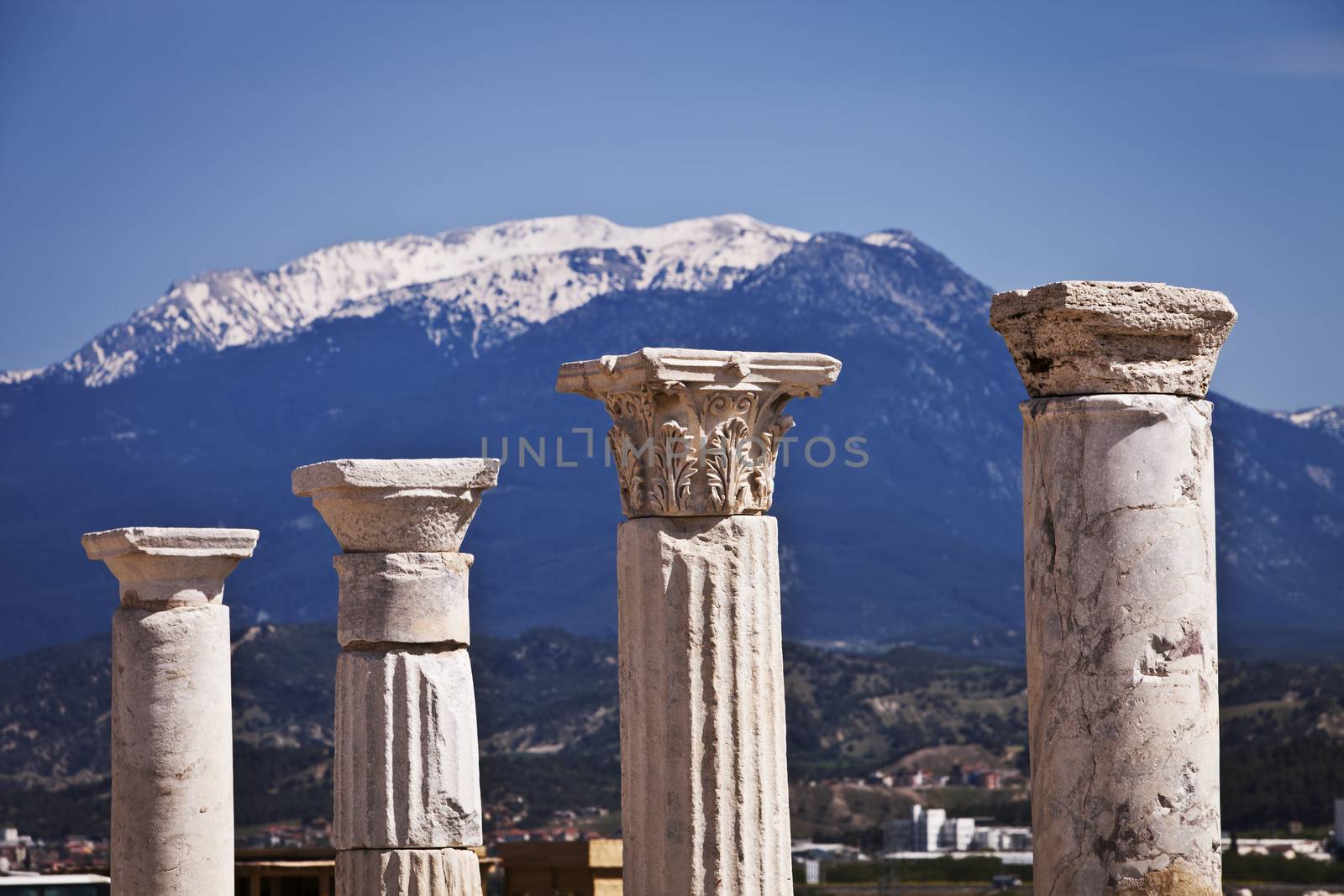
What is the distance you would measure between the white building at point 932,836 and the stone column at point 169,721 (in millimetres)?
66919

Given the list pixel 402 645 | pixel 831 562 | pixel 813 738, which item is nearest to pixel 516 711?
pixel 813 738

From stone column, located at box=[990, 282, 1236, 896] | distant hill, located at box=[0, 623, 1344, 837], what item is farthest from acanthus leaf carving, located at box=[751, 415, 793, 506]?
distant hill, located at box=[0, 623, 1344, 837]

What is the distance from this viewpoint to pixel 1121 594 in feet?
31.8

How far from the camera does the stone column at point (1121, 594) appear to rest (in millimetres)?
9656

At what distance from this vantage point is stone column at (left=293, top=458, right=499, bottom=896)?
571 inches

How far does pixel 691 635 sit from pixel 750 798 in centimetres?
95

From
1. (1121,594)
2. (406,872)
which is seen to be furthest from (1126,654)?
(406,872)

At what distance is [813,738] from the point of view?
348 ft

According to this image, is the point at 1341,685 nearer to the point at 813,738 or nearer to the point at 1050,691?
the point at 813,738

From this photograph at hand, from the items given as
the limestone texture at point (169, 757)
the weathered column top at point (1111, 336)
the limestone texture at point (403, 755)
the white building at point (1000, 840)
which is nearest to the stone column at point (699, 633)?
the weathered column top at point (1111, 336)

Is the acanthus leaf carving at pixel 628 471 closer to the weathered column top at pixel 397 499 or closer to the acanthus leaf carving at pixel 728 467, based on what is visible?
the acanthus leaf carving at pixel 728 467

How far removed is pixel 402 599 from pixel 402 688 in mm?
578

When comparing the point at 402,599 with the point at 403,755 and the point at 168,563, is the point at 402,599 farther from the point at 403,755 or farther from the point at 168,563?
the point at 168,563

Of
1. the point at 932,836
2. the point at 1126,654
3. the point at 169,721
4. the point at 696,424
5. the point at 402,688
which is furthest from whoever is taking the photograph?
the point at 932,836
